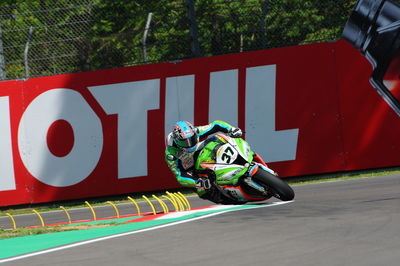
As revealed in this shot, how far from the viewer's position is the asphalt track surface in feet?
16.5

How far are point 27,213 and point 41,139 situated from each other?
1388mm

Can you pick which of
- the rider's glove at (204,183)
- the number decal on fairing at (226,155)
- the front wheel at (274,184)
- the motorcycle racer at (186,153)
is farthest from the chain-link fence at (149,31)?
the front wheel at (274,184)

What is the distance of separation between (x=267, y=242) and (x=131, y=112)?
26.0ft

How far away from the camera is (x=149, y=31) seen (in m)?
14.1

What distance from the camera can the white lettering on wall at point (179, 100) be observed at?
13242 mm

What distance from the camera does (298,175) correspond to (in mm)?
13172

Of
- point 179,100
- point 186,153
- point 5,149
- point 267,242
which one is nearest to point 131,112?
point 179,100

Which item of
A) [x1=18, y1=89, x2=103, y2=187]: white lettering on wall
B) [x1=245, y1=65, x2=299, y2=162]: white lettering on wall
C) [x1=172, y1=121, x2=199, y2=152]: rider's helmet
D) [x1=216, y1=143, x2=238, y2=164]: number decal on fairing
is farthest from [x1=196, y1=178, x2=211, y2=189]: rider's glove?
[x1=18, y1=89, x2=103, y2=187]: white lettering on wall

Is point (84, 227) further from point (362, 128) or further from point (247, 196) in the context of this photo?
point (362, 128)

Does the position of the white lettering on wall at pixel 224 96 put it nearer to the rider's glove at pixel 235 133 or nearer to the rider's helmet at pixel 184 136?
the rider's glove at pixel 235 133

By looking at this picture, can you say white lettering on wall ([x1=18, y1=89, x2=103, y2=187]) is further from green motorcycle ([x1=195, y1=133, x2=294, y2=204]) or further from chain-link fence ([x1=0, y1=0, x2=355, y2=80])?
green motorcycle ([x1=195, y1=133, x2=294, y2=204])

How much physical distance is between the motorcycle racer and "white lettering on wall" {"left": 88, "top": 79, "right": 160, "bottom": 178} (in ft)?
11.0

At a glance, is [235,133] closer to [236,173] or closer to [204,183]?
[236,173]

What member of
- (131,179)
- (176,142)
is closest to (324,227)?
(176,142)
